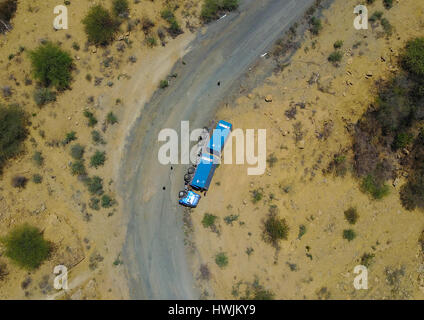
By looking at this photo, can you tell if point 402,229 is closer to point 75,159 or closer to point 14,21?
point 75,159

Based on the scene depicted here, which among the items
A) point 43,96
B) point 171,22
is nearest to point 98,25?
point 171,22

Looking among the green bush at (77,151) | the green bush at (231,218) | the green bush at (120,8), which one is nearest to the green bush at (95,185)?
the green bush at (77,151)

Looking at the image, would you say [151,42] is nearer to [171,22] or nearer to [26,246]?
[171,22]

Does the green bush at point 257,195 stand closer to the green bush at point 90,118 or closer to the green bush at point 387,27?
the green bush at point 90,118

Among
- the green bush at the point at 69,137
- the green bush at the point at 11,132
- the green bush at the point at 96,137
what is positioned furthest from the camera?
the green bush at the point at 96,137

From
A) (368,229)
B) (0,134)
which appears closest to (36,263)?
(0,134)

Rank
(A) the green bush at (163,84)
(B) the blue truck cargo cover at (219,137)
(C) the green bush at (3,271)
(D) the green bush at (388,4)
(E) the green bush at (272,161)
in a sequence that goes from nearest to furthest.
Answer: (C) the green bush at (3,271) < (B) the blue truck cargo cover at (219,137) < (E) the green bush at (272,161) < (A) the green bush at (163,84) < (D) the green bush at (388,4)
